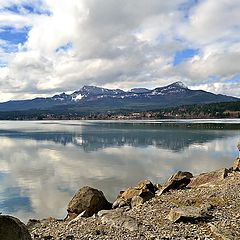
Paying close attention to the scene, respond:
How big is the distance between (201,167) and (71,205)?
1095 inches

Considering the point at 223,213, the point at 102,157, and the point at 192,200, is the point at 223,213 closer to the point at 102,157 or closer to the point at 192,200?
the point at 192,200

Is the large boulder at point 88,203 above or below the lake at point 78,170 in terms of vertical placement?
above

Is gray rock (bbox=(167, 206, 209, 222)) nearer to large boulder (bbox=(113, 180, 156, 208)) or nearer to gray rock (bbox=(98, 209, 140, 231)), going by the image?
gray rock (bbox=(98, 209, 140, 231))

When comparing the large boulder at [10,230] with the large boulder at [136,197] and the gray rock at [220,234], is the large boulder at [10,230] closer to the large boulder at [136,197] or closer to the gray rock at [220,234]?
the gray rock at [220,234]

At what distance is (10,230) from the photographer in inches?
410

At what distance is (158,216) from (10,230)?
7274 millimetres

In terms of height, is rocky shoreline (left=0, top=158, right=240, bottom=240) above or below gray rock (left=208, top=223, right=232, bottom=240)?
below

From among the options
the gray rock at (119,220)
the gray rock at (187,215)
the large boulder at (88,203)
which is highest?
the gray rock at (187,215)

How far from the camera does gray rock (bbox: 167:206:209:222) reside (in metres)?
14.8

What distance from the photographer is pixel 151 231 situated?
1399 cm

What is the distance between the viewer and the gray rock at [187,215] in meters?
14.8

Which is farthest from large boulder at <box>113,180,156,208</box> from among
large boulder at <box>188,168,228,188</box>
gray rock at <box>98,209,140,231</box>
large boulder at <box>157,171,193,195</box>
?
large boulder at <box>188,168,228,188</box>

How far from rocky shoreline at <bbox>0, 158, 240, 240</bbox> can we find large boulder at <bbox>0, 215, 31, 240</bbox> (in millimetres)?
29

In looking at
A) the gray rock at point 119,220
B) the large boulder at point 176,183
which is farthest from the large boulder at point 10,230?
the large boulder at point 176,183
